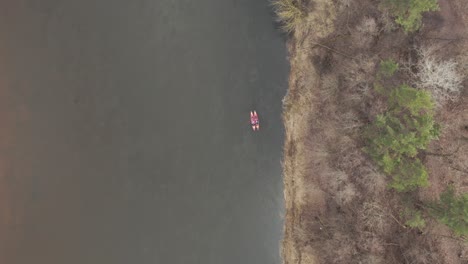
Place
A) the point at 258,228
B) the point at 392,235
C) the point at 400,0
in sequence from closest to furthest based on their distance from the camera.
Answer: the point at 400,0 < the point at 392,235 < the point at 258,228

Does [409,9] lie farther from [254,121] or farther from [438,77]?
[254,121]

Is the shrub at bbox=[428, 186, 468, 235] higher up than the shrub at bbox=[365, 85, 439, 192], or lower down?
lower down

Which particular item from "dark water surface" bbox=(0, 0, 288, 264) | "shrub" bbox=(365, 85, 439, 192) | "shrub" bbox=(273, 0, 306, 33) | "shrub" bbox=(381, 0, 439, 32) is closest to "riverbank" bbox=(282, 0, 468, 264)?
"shrub" bbox=(273, 0, 306, 33)

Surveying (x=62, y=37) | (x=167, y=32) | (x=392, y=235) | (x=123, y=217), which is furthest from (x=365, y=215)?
(x=62, y=37)

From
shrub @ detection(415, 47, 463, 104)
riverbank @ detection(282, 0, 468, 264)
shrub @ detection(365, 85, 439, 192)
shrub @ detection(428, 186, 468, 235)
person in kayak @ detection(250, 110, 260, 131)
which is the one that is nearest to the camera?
shrub @ detection(428, 186, 468, 235)

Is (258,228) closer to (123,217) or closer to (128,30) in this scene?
(123,217)

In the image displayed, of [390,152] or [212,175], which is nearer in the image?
[390,152]

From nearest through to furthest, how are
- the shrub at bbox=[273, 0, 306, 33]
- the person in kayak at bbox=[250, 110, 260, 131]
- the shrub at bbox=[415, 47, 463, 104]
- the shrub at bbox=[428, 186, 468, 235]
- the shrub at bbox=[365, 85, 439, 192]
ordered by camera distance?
the shrub at bbox=[428, 186, 468, 235] < the shrub at bbox=[365, 85, 439, 192] < the shrub at bbox=[415, 47, 463, 104] < the shrub at bbox=[273, 0, 306, 33] < the person in kayak at bbox=[250, 110, 260, 131]

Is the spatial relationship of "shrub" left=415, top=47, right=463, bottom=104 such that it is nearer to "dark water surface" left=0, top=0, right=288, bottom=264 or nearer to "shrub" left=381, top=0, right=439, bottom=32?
"shrub" left=381, top=0, right=439, bottom=32
